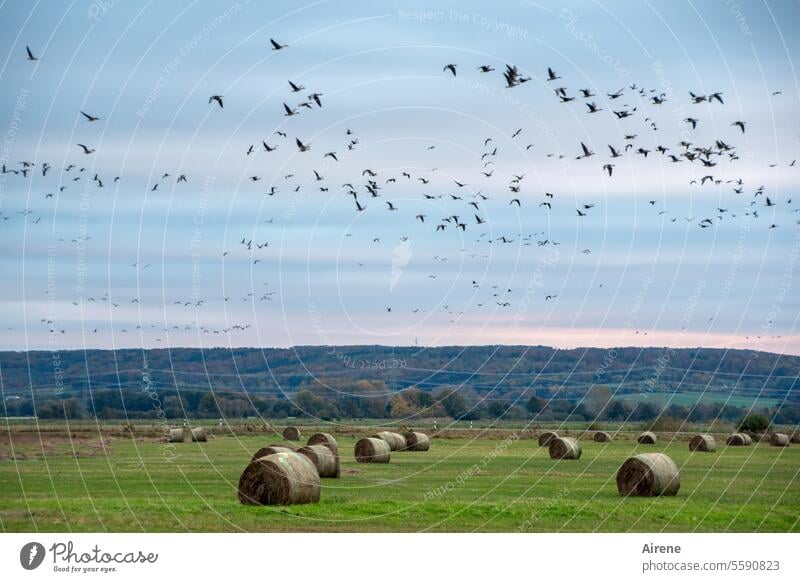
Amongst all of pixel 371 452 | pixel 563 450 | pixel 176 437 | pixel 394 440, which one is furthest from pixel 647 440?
pixel 371 452

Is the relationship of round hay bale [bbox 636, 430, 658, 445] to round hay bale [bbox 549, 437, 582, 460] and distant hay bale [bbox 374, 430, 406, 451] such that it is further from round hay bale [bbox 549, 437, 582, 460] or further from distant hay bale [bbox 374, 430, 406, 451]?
round hay bale [bbox 549, 437, 582, 460]

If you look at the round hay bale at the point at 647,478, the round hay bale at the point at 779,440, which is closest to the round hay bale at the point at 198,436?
the round hay bale at the point at 779,440

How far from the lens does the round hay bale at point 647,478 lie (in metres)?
48.9

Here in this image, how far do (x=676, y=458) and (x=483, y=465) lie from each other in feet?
48.2

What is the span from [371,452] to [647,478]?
24377 mm

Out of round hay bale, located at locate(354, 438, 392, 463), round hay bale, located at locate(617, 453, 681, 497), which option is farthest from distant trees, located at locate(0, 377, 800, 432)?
round hay bale, located at locate(617, 453, 681, 497)

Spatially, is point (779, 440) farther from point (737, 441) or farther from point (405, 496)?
point (405, 496)

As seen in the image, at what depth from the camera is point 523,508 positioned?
41281 mm

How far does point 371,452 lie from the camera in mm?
70812

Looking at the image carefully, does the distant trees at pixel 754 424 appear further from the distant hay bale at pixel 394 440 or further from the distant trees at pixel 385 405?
the distant hay bale at pixel 394 440

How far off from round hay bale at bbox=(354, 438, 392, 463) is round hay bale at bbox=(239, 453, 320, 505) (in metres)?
26.2

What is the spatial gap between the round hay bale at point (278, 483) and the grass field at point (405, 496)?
0.60 m

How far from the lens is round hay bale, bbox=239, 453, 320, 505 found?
43.0 m
